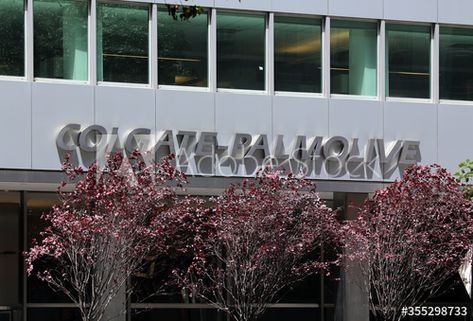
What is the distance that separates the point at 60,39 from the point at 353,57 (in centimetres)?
708

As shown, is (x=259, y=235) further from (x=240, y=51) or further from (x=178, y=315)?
(x=178, y=315)

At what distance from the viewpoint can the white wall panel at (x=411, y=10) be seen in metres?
29.6

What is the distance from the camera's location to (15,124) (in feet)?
84.4

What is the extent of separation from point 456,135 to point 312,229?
221 inches

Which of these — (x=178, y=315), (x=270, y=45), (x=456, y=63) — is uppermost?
(x=270, y=45)

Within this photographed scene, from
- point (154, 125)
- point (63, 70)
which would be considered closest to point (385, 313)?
point (154, 125)

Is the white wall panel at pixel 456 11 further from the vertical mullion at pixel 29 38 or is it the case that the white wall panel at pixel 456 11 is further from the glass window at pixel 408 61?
the vertical mullion at pixel 29 38

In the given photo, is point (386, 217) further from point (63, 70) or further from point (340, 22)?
point (63, 70)

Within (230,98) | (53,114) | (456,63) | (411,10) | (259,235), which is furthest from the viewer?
(456,63)

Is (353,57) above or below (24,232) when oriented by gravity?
above

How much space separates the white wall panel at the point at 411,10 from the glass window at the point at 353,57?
497 millimetres

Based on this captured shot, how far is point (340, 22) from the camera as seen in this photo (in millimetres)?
29250

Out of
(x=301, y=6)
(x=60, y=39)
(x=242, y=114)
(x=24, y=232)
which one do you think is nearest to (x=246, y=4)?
(x=301, y=6)

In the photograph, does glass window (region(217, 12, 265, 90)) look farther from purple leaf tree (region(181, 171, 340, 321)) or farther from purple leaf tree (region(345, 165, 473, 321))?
purple leaf tree (region(345, 165, 473, 321))
